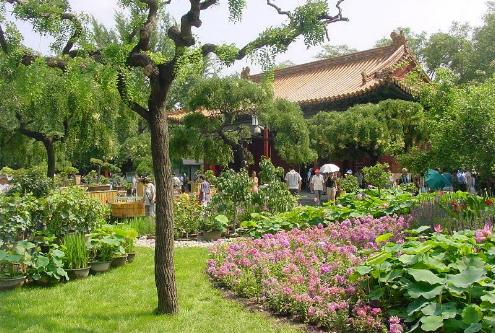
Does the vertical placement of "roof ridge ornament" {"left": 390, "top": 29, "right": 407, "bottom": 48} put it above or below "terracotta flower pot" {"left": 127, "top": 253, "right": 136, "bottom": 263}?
above

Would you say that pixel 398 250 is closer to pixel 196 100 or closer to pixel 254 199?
pixel 254 199

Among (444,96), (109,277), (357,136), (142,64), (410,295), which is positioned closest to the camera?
(410,295)

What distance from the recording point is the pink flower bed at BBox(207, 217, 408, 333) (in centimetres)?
466

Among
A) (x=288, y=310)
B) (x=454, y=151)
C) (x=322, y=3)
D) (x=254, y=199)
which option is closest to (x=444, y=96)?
(x=454, y=151)

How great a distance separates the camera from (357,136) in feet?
54.0

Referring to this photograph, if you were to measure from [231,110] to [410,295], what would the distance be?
1134 cm

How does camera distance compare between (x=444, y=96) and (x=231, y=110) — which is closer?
(x=444, y=96)

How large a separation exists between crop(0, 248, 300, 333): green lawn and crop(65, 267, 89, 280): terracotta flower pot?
0.15 meters

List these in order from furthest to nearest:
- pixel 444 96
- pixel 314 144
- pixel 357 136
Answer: pixel 314 144
pixel 357 136
pixel 444 96

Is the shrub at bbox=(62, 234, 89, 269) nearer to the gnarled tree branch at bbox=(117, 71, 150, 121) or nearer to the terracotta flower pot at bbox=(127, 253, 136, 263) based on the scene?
the terracotta flower pot at bbox=(127, 253, 136, 263)

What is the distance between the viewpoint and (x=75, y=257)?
696cm

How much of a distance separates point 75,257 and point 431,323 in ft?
15.7

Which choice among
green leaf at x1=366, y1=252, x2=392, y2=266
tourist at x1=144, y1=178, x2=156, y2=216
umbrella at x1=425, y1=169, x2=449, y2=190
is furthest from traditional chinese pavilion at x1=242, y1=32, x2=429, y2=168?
green leaf at x1=366, y1=252, x2=392, y2=266

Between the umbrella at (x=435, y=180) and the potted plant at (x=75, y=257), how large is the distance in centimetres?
921
